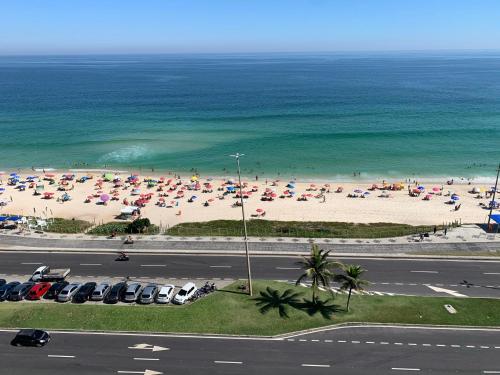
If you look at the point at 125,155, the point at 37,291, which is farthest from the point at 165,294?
the point at 125,155

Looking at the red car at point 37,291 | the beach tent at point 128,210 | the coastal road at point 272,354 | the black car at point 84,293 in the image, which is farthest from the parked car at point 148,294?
the beach tent at point 128,210

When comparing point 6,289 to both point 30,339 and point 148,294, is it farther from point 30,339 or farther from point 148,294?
point 148,294

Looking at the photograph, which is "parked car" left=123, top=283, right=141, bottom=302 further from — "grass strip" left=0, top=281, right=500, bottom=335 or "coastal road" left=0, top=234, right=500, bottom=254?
"coastal road" left=0, top=234, right=500, bottom=254

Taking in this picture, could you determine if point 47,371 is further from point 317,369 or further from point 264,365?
point 317,369

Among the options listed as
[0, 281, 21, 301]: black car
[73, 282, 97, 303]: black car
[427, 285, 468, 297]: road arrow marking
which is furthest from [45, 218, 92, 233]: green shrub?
[427, 285, 468, 297]: road arrow marking

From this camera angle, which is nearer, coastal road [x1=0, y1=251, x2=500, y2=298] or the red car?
the red car

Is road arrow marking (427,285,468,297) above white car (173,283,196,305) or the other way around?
the other way around
